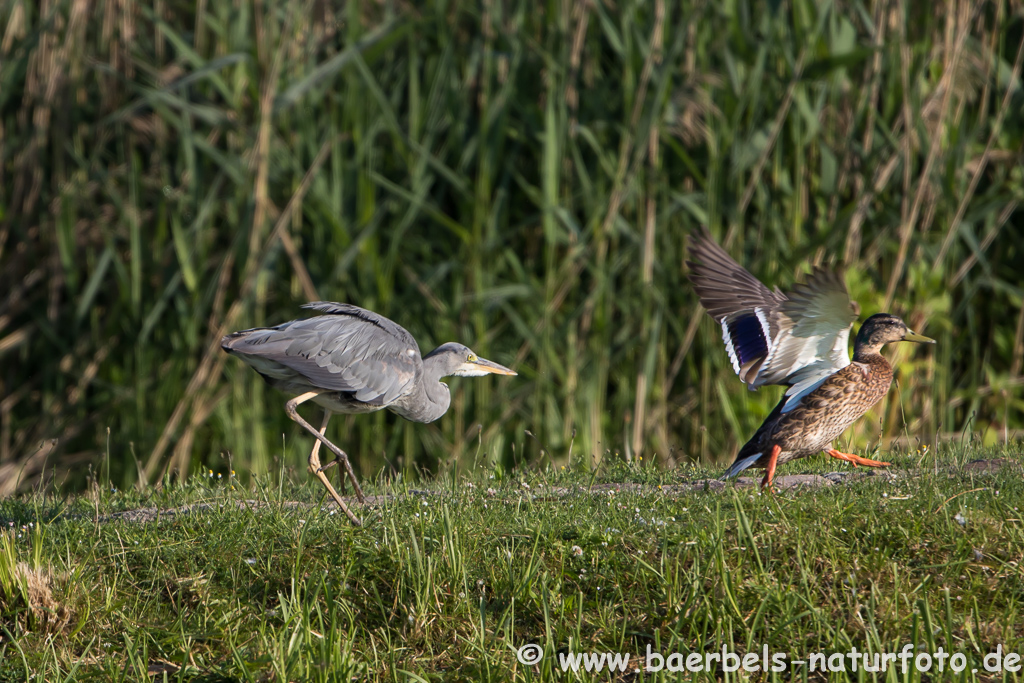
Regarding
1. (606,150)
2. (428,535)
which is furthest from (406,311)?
(428,535)

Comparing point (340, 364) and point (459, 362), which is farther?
point (459, 362)

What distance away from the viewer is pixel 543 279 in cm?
774

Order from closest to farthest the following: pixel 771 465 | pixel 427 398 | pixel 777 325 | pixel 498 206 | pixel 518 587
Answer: pixel 518 587, pixel 771 465, pixel 777 325, pixel 427 398, pixel 498 206

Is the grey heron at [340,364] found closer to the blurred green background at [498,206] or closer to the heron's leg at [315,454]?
the heron's leg at [315,454]

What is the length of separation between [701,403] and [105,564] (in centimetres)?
448

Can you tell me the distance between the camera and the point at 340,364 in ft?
17.3

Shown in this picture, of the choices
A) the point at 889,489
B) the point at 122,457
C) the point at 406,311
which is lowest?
the point at 122,457

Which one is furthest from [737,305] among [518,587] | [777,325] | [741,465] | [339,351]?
[518,587]

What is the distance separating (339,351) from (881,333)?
293 cm

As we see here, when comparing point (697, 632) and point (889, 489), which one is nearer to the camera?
point (697, 632)

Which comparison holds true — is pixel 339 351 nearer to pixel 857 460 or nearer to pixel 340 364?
pixel 340 364

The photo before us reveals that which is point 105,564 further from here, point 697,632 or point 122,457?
point 122,457

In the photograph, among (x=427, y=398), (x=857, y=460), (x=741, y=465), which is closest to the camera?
(x=741, y=465)

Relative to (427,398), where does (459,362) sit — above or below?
above
